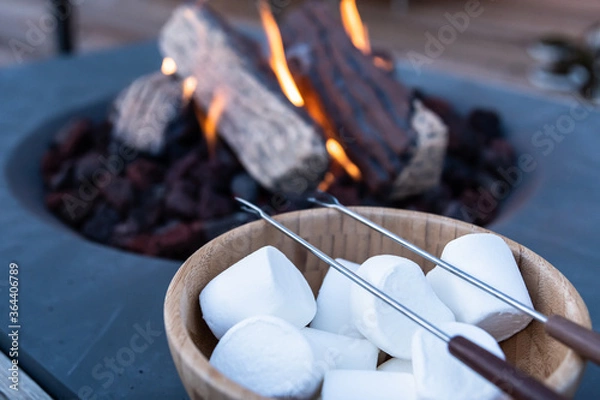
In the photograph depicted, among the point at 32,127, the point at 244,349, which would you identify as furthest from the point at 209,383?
the point at 32,127

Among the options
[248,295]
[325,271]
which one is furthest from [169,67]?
[248,295]

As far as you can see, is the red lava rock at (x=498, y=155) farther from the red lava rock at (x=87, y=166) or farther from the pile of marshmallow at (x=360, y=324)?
the red lava rock at (x=87, y=166)

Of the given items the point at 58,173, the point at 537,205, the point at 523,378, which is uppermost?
the point at 523,378

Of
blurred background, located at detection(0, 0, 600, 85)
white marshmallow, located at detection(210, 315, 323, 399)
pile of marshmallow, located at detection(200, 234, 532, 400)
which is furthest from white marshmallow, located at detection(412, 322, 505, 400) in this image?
blurred background, located at detection(0, 0, 600, 85)

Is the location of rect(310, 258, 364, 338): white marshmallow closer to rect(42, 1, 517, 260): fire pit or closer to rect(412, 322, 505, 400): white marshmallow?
rect(412, 322, 505, 400): white marshmallow

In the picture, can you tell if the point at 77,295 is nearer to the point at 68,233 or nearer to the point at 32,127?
the point at 68,233
